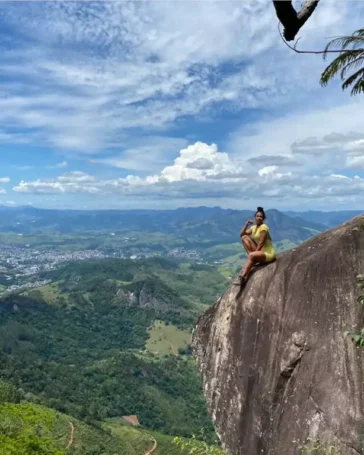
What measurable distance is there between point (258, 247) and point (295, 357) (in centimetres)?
394

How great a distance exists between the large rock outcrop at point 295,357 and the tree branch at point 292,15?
7585 mm

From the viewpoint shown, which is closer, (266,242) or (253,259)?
(253,259)

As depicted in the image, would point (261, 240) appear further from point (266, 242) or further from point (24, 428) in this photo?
point (24, 428)

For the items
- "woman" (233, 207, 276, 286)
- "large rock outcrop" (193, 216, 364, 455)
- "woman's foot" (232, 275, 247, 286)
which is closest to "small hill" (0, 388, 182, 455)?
"large rock outcrop" (193, 216, 364, 455)

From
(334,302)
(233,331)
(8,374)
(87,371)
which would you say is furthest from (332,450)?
(87,371)

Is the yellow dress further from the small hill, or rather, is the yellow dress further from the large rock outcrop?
the small hill

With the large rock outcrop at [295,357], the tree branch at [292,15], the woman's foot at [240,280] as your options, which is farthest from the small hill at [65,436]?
the tree branch at [292,15]

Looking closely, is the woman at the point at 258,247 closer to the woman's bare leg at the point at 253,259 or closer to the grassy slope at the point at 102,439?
the woman's bare leg at the point at 253,259

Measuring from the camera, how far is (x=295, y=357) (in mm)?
11055

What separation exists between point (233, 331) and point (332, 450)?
4.90 metres

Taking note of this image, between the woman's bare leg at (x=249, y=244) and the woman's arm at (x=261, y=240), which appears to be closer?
the woman's arm at (x=261, y=240)

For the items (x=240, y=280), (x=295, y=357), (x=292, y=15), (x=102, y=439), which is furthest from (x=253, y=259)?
(x=102, y=439)

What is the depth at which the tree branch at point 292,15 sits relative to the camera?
4551 mm

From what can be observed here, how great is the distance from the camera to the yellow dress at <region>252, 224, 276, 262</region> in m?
13.5
